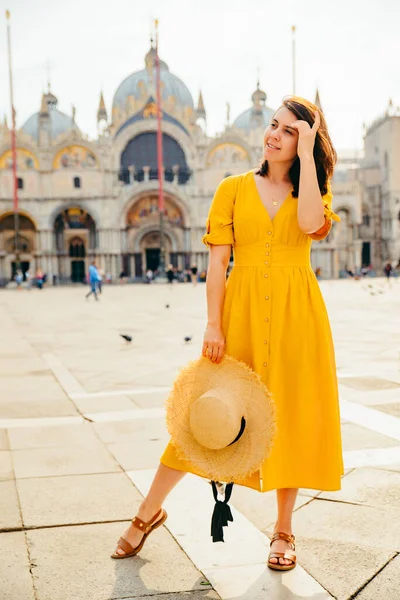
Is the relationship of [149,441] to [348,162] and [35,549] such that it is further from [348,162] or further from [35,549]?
[348,162]

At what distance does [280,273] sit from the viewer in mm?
2521

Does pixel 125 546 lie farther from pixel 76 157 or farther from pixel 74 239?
pixel 74 239

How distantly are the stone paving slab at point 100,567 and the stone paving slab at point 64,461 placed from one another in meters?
0.77

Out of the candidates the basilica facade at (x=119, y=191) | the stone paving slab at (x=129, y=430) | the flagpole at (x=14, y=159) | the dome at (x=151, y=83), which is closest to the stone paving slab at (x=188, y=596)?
the stone paving slab at (x=129, y=430)

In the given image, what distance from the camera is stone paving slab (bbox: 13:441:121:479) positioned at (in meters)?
3.55

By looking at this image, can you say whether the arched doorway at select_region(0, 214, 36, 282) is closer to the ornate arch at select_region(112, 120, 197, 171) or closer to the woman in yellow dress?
the ornate arch at select_region(112, 120, 197, 171)

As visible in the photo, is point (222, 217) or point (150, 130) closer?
point (222, 217)

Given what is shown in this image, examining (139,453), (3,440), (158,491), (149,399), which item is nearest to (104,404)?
(149,399)

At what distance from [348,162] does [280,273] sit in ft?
197

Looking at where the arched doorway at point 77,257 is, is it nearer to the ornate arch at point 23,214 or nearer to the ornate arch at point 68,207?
the ornate arch at point 68,207

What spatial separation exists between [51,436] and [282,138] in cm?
260

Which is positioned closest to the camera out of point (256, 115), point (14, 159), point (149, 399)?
point (149, 399)

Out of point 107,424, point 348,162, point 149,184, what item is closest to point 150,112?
point 149,184

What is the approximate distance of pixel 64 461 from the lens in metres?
3.73
